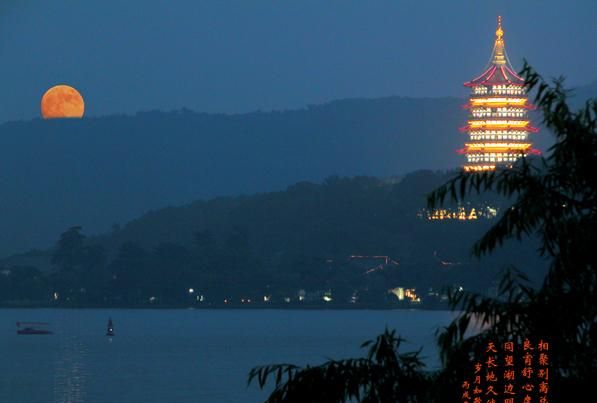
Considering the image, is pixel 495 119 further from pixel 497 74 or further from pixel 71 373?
pixel 71 373

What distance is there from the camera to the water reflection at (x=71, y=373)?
5885cm

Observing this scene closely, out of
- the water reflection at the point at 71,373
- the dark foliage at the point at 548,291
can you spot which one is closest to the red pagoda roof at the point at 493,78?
the water reflection at the point at 71,373

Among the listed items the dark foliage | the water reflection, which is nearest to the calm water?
the water reflection

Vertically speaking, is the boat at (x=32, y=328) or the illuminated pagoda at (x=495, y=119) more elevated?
the illuminated pagoda at (x=495, y=119)

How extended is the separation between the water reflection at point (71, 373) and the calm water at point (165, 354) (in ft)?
0.13

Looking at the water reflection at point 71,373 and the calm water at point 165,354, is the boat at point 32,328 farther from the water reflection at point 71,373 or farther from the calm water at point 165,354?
the water reflection at point 71,373

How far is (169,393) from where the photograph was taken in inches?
2324

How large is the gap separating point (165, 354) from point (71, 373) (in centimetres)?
1570

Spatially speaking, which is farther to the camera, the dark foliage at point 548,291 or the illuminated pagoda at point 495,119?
the illuminated pagoda at point 495,119

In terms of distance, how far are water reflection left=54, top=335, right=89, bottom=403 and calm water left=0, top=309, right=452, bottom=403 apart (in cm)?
4

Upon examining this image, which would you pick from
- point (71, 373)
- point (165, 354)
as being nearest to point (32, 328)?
point (165, 354)

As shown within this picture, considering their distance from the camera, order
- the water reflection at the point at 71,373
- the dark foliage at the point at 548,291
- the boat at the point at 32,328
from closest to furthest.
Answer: the dark foliage at the point at 548,291 < the water reflection at the point at 71,373 < the boat at the point at 32,328

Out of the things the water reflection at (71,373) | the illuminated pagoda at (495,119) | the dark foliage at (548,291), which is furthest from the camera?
the illuminated pagoda at (495,119)

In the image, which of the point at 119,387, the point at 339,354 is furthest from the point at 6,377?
the point at 339,354
